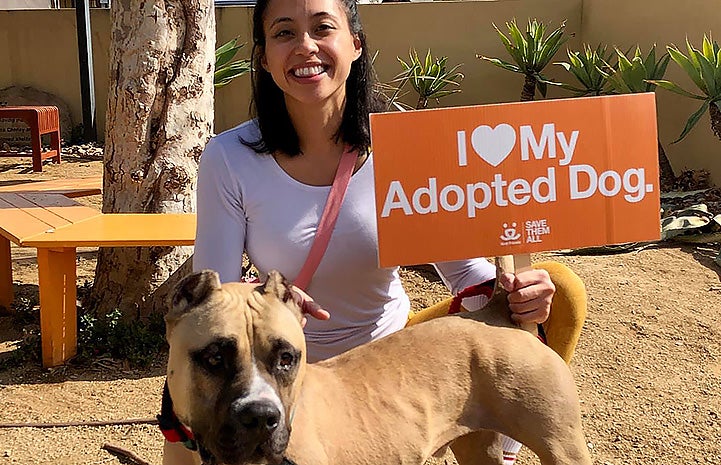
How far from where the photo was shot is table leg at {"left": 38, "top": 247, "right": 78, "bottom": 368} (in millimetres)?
4484

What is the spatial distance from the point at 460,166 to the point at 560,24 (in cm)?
1045

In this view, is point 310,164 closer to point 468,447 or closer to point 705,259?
point 468,447

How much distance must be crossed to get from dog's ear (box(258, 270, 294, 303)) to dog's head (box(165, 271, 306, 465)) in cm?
4

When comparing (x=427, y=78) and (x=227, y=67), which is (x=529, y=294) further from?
(x=427, y=78)

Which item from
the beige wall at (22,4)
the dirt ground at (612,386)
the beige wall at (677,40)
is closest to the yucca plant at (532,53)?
the beige wall at (677,40)

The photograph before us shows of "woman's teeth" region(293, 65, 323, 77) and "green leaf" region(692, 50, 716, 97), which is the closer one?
"woman's teeth" region(293, 65, 323, 77)

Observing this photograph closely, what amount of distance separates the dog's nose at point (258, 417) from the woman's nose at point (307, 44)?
1.34 metres

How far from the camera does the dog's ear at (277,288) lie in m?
2.23

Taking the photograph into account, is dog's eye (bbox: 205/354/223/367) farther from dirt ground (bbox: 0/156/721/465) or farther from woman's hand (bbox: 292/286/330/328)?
dirt ground (bbox: 0/156/721/465)

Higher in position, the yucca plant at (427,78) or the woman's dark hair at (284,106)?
the yucca plant at (427,78)

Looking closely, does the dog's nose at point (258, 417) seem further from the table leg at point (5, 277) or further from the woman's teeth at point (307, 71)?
the table leg at point (5, 277)

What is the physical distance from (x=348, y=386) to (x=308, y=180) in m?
0.89

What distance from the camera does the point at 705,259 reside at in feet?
21.5

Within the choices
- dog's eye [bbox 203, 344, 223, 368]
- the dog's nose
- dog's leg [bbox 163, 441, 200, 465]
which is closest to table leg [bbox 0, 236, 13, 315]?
dog's leg [bbox 163, 441, 200, 465]
